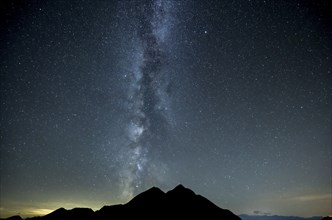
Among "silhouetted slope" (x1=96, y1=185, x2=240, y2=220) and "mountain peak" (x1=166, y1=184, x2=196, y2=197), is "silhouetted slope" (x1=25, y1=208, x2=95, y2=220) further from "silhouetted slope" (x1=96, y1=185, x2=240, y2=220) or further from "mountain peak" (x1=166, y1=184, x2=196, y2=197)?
"mountain peak" (x1=166, y1=184, x2=196, y2=197)

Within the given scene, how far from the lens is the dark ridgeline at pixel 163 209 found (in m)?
43.6

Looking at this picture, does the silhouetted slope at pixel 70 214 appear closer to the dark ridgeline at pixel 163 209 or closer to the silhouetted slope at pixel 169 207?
the dark ridgeline at pixel 163 209

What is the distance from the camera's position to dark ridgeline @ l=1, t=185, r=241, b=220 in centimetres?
4359

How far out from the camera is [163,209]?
4522cm

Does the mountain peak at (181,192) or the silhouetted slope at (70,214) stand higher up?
the mountain peak at (181,192)

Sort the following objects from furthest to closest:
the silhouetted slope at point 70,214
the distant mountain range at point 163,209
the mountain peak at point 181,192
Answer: the silhouetted slope at point 70,214 < the mountain peak at point 181,192 < the distant mountain range at point 163,209

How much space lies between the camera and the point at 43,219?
50.6 metres

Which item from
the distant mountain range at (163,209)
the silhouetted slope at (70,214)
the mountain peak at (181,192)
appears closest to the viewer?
the distant mountain range at (163,209)

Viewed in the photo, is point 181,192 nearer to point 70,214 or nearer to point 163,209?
point 163,209

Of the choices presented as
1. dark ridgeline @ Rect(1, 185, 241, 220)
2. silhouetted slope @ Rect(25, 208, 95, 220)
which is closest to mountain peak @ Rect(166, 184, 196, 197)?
dark ridgeline @ Rect(1, 185, 241, 220)

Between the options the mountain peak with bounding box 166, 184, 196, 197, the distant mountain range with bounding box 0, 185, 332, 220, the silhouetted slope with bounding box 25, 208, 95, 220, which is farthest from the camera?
the silhouetted slope with bounding box 25, 208, 95, 220

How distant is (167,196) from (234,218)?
13389mm

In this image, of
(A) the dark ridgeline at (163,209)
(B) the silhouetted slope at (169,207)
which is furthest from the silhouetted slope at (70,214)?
(B) the silhouetted slope at (169,207)

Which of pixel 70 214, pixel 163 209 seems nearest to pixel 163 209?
pixel 163 209
